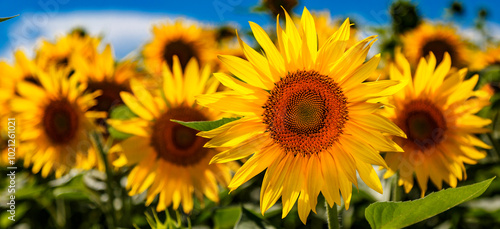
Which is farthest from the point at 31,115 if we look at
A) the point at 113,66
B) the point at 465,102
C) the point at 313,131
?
the point at 465,102

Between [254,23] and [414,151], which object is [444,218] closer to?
[414,151]

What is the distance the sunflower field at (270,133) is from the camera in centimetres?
104

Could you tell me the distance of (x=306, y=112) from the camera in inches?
46.2

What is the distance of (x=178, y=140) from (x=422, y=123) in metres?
0.93

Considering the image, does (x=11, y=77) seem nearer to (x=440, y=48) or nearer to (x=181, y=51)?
(x=181, y=51)

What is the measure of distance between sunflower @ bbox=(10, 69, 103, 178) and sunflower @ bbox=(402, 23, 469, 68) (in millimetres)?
2256

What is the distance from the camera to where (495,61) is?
306cm

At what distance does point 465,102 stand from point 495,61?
1.92 metres

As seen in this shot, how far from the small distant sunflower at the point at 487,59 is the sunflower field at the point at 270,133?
0.02 m

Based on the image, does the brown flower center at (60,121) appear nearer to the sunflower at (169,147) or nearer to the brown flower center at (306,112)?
the sunflower at (169,147)

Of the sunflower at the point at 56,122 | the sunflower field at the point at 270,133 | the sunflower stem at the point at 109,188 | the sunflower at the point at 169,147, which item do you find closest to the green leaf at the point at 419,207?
the sunflower field at the point at 270,133

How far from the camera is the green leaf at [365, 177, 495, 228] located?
89cm

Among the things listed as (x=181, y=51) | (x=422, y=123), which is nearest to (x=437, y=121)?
(x=422, y=123)

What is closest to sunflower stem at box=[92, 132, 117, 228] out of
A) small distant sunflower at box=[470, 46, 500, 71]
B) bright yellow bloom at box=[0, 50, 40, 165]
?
bright yellow bloom at box=[0, 50, 40, 165]
